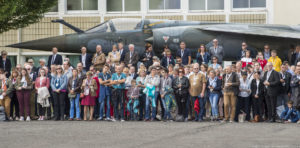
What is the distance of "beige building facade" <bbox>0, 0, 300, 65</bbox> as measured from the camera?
2738cm

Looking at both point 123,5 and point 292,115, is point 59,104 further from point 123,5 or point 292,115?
point 123,5

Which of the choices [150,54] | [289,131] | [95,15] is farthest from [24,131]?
[95,15]

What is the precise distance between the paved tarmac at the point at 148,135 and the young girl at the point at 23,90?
5.98ft

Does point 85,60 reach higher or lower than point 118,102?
higher

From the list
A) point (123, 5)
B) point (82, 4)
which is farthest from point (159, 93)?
point (82, 4)

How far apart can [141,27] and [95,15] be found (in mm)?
8640

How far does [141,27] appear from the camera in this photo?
20.5 meters

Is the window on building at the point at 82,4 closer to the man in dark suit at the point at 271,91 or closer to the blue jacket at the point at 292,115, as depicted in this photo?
the man in dark suit at the point at 271,91

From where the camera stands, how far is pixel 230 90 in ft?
50.6

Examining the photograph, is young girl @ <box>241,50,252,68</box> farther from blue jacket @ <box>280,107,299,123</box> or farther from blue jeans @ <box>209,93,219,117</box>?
blue jacket @ <box>280,107,299,123</box>

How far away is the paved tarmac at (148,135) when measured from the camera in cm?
1009

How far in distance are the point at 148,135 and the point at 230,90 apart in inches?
178

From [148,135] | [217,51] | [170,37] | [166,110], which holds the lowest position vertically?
[148,135]

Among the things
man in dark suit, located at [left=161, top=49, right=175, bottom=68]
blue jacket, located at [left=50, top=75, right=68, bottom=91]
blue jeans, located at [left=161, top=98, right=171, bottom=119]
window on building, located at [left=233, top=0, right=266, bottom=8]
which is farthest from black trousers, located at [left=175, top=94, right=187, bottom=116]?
window on building, located at [left=233, top=0, right=266, bottom=8]
